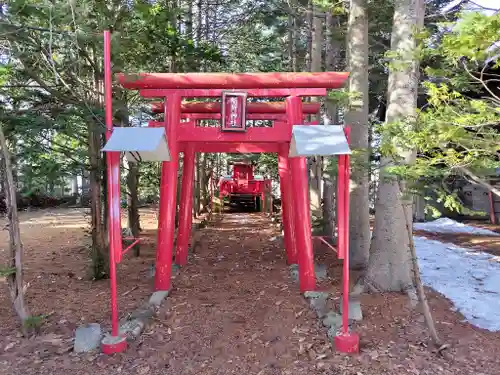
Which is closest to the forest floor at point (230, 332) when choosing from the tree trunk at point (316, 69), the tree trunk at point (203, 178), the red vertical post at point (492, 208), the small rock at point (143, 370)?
the small rock at point (143, 370)

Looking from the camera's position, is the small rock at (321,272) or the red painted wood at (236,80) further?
the small rock at (321,272)

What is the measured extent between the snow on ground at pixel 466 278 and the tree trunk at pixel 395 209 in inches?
30.3

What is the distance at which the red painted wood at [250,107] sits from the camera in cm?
748

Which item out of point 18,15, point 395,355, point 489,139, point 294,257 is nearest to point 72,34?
point 18,15

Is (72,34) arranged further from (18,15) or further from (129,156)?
(129,156)

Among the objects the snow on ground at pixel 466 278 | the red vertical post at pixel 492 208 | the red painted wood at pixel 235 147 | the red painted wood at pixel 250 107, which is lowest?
the snow on ground at pixel 466 278

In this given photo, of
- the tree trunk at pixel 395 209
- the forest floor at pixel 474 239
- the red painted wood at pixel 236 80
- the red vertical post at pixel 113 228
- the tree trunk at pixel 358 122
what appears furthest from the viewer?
the forest floor at pixel 474 239

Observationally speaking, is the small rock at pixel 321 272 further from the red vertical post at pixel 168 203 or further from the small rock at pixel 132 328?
the small rock at pixel 132 328

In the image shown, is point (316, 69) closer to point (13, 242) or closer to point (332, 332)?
point (332, 332)

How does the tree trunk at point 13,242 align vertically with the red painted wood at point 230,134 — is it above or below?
below

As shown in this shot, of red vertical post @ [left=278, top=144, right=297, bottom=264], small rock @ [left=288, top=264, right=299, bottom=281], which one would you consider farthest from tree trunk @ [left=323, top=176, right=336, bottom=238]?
small rock @ [left=288, top=264, right=299, bottom=281]

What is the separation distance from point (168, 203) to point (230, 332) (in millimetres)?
2212

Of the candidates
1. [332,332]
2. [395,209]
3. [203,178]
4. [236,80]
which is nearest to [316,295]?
[332,332]

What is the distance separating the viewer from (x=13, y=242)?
4148 mm
